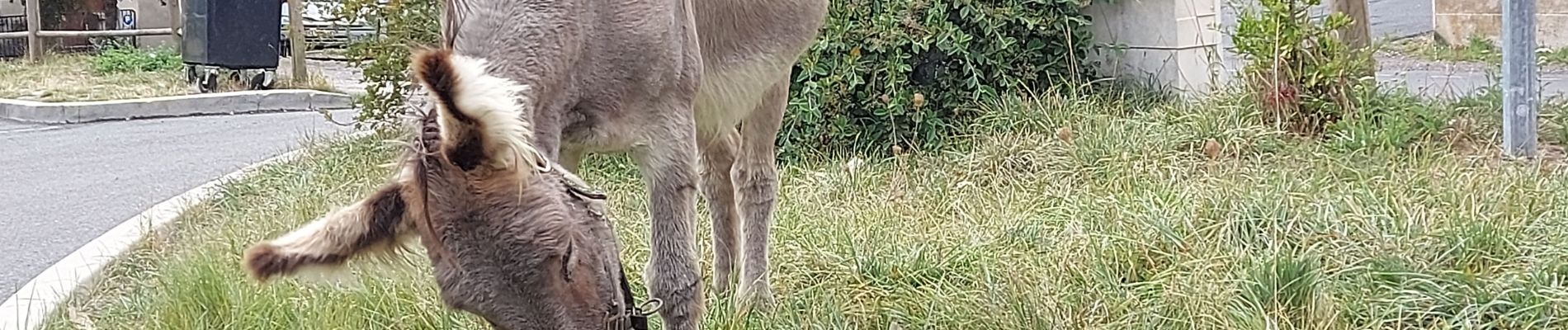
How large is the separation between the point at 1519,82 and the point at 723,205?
3.22 metres

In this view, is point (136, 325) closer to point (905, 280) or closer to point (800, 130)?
point (905, 280)

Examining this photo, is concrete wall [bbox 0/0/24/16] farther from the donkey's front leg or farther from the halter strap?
the halter strap

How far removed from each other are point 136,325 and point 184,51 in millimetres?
10412

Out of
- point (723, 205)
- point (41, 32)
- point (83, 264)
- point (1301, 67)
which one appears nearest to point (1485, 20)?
point (1301, 67)

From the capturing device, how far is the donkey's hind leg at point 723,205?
5297 mm

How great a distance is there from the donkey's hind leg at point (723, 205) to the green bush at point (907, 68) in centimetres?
253

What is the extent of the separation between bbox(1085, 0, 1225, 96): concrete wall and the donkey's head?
6.09m

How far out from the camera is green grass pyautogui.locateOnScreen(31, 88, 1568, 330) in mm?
4262

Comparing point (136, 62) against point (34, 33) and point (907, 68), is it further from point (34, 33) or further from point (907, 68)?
point (907, 68)

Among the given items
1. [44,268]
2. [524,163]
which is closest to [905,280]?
[524,163]

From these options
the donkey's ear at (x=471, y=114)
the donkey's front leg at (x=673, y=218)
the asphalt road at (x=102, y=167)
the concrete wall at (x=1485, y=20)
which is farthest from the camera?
the concrete wall at (x=1485, y=20)

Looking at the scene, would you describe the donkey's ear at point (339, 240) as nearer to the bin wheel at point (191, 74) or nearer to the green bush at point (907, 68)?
the green bush at point (907, 68)

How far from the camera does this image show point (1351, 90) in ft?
23.2

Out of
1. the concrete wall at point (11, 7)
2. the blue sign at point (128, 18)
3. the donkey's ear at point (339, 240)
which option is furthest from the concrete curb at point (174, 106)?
the donkey's ear at point (339, 240)
